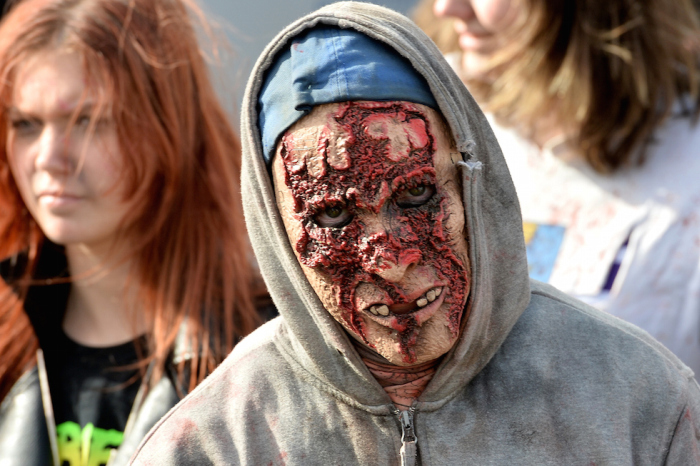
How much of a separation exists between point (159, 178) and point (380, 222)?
3.90ft

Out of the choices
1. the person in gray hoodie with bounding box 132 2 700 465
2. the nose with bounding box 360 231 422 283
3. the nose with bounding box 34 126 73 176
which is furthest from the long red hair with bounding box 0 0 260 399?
the nose with bounding box 360 231 422 283

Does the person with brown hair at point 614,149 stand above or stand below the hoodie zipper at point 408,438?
above

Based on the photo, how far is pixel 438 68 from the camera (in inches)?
51.5

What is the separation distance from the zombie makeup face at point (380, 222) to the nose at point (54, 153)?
3.21 feet

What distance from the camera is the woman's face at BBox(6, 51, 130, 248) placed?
204cm

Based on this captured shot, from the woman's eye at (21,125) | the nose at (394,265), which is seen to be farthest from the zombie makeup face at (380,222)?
the woman's eye at (21,125)

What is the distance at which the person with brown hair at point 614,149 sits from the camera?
2.47m

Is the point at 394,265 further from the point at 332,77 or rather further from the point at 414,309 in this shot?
the point at 332,77

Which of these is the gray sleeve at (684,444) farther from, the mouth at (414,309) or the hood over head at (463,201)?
the mouth at (414,309)

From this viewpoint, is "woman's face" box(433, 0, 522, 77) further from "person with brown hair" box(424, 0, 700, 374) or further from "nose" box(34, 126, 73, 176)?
"nose" box(34, 126, 73, 176)

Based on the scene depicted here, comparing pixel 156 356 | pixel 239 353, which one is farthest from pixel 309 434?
pixel 156 356

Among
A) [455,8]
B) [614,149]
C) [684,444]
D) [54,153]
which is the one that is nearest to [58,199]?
[54,153]

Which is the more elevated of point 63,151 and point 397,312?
point 63,151

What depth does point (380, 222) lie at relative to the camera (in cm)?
123
